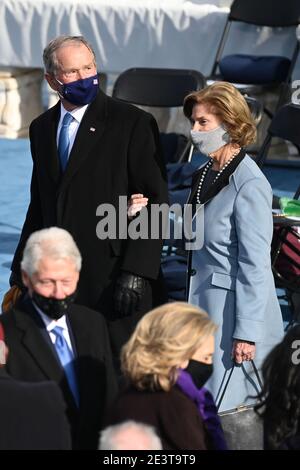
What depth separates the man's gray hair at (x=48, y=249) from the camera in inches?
146

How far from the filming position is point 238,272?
4.52 m

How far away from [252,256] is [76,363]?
3.25 ft

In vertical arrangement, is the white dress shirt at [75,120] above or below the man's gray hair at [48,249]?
above

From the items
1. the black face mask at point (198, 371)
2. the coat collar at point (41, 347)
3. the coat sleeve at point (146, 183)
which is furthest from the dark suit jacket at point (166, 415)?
the coat sleeve at point (146, 183)

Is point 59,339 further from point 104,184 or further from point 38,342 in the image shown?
point 104,184

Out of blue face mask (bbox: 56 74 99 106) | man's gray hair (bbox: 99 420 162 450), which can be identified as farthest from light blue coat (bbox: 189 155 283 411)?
man's gray hair (bbox: 99 420 162 450)

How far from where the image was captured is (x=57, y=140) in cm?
475

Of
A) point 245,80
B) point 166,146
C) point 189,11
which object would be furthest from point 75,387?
point 189,11

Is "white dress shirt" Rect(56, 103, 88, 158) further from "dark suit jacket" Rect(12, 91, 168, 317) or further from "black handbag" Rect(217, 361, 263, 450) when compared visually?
"black handbag" Rect(217, 361, 263, 450)

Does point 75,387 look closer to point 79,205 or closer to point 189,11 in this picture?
point 79,205

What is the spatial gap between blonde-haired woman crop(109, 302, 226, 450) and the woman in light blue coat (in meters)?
1.08

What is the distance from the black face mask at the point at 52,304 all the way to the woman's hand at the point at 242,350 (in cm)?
101

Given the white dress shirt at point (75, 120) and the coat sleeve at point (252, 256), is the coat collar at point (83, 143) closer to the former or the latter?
the white dress shirt at point (75, 120)

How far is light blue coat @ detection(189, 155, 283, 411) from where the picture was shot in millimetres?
4461
